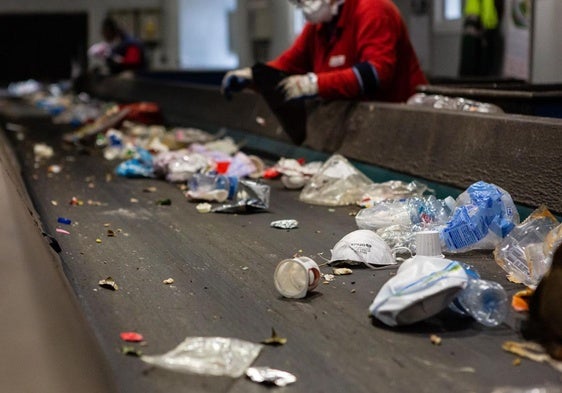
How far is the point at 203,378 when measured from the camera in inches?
84.0

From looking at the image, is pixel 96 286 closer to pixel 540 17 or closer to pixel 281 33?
pixel 540 17

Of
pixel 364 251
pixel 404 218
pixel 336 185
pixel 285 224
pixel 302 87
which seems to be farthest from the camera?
pixel 302 87

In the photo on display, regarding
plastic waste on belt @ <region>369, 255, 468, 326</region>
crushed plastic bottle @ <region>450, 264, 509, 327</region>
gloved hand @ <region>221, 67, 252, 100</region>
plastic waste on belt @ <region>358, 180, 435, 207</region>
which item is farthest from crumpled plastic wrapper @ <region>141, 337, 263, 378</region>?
gloved hand @ <region>221, 67, 252, 100</region>

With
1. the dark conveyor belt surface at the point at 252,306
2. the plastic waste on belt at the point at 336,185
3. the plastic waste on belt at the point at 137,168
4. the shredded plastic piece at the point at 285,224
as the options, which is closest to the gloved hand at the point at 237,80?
the plastic waste on belt at the point at 137,168

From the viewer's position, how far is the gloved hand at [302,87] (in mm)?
5586

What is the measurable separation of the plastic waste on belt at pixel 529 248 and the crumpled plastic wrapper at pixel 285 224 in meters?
1.02

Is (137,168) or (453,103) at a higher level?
(453,103)

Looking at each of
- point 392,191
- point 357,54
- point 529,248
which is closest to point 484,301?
point 529,248

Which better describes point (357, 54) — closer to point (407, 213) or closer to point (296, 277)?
point (407, 213)

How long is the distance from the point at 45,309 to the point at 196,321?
1.77ft

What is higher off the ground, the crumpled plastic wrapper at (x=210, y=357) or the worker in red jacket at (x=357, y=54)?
the worker in red jacket at (x=357, y=54)

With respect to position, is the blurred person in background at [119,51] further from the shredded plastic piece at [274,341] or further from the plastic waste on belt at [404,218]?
the shredded plastic piece at [274,341]

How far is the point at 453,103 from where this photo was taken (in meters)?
4.91

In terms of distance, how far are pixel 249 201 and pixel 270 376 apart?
232cm
